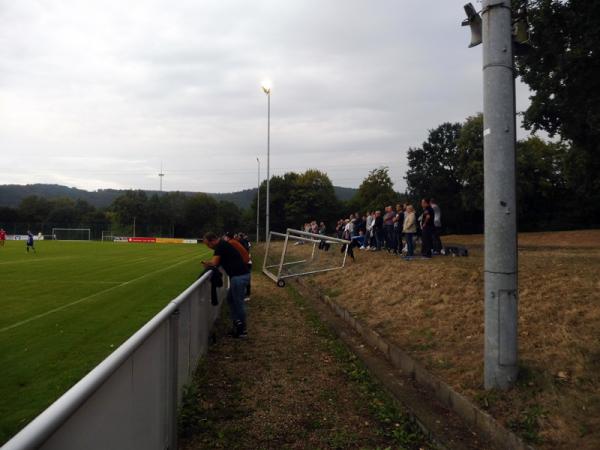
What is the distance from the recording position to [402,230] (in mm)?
15008

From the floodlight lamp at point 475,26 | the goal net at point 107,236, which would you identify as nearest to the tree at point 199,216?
the goal net at point 107,236

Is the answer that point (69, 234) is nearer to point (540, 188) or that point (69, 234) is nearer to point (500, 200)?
point (540, 188)

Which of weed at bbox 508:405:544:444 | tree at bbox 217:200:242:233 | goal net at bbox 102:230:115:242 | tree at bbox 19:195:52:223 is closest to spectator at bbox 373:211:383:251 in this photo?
weed at bbox 508:405:544:444

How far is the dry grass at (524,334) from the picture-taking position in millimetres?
4027

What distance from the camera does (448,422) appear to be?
14.8ft

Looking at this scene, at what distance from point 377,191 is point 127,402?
68.0 meters

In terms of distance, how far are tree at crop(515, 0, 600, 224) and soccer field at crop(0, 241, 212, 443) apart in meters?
13.1

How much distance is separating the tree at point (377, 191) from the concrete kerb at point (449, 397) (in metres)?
60.0

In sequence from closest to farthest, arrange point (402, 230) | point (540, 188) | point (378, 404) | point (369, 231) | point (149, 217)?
point (378, 404), point (402, 230), point (369, 231), point (540, 188), point (149, 217)

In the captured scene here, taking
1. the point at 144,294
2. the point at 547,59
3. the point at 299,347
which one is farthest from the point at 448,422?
the point at 547,59

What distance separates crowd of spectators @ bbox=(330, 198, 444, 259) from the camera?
13.1 meters

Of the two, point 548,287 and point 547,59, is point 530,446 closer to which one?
point 548,287

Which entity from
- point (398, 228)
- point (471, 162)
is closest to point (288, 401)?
point (398, 228)

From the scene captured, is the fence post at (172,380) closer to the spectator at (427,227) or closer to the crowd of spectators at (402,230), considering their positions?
the crowd of spectators at (402,230)
